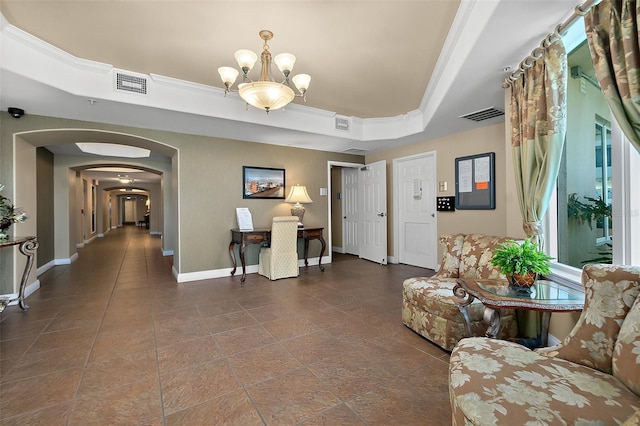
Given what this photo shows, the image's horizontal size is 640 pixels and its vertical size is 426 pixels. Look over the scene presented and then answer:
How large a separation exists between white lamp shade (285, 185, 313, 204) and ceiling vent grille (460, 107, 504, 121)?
9.02 feet

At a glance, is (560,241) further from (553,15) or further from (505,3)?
(505,3)

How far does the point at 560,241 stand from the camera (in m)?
2.43

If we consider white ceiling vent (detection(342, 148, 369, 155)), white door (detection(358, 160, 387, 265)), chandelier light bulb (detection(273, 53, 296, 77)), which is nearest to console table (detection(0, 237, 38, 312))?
chandelier light bulb (detection(273, 53, 296, 77))

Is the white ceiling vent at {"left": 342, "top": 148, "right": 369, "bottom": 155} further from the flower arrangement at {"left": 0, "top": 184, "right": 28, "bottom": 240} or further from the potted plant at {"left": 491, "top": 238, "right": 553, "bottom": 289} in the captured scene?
the flower arrangement at {"left": 0, "top": 184, "right": 28, "bottom": 240}

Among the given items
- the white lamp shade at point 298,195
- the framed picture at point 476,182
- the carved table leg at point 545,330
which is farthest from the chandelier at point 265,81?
the framed picture at point 476,182

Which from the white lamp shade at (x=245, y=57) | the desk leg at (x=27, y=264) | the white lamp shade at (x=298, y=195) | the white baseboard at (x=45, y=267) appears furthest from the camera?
the white lamp shade at (x=298, y=195)

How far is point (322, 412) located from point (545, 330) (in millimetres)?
1717

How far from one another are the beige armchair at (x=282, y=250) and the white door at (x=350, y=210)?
7.28ft

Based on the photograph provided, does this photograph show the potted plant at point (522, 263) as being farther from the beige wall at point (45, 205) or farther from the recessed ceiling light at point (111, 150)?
the beige wall at point (45, 205)

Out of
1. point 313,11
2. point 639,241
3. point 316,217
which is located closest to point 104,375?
point 313,11

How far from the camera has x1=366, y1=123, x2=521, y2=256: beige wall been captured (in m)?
4.04

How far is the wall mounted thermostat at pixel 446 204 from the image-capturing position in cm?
471

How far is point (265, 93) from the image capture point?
2.62 meters

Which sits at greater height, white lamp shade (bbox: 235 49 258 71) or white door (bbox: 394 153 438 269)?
white lamp shade (bbox: 235 49 258 71)
